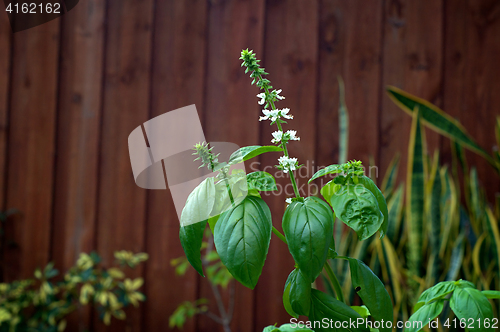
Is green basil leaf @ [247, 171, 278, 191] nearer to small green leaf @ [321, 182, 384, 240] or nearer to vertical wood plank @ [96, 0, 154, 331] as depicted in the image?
small green leaf @ [321, 182, 384, 240]

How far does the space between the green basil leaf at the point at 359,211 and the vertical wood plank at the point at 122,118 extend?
96 cm

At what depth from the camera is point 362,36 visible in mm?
1154

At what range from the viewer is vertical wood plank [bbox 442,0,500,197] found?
1.12 meters

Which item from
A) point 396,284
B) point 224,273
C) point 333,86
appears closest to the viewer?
point 396,284

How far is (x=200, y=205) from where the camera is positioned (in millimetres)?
294

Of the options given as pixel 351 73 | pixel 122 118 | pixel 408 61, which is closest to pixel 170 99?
pixel 122 118

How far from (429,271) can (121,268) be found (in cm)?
89

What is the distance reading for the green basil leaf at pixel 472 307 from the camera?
312mm

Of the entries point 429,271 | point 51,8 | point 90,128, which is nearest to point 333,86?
point 429,271

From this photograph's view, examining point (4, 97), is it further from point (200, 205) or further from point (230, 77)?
point (200, 205)

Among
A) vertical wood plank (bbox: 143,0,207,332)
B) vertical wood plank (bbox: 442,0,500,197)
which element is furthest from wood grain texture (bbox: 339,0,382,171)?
vertical wood plank (bbox: 143,0,207,332)

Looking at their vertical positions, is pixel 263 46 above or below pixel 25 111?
above

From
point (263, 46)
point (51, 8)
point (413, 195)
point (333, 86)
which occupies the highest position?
point (51, 8)

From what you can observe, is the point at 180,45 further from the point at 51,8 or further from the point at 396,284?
the point at 396,284
